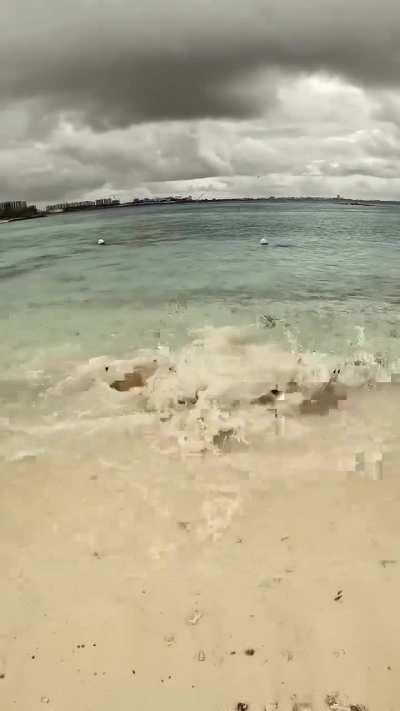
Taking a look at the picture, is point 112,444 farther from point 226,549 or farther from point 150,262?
point 150,262

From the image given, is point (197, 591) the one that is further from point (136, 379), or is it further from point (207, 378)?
point (136, 379)

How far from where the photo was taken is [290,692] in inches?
165

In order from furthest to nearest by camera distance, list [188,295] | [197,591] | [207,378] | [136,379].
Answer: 1. [188,295]
2. [136,379]
3. [207,378]
4. [197,591]

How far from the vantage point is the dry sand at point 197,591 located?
4.30 meters

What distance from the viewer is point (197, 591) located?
5203 mm

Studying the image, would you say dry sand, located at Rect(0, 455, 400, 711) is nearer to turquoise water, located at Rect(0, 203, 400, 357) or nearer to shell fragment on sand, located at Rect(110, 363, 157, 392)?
shell fragment on sand, located at Rect(110, 363, 157, 392)

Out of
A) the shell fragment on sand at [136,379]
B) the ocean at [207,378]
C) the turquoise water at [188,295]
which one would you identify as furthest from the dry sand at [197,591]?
the turquoise water at [188,295]

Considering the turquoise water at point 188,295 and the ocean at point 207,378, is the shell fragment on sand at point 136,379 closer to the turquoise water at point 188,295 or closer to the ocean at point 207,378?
the ocean at point 207,378

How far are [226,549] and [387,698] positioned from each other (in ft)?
7.18

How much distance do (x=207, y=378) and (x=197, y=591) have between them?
18.3 ft

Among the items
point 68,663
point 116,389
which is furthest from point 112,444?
point 68,663

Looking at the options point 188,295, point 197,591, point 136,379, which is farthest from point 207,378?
point 188,295

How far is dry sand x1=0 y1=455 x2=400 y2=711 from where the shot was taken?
4301 mm

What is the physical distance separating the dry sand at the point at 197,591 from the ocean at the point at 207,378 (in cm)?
62
